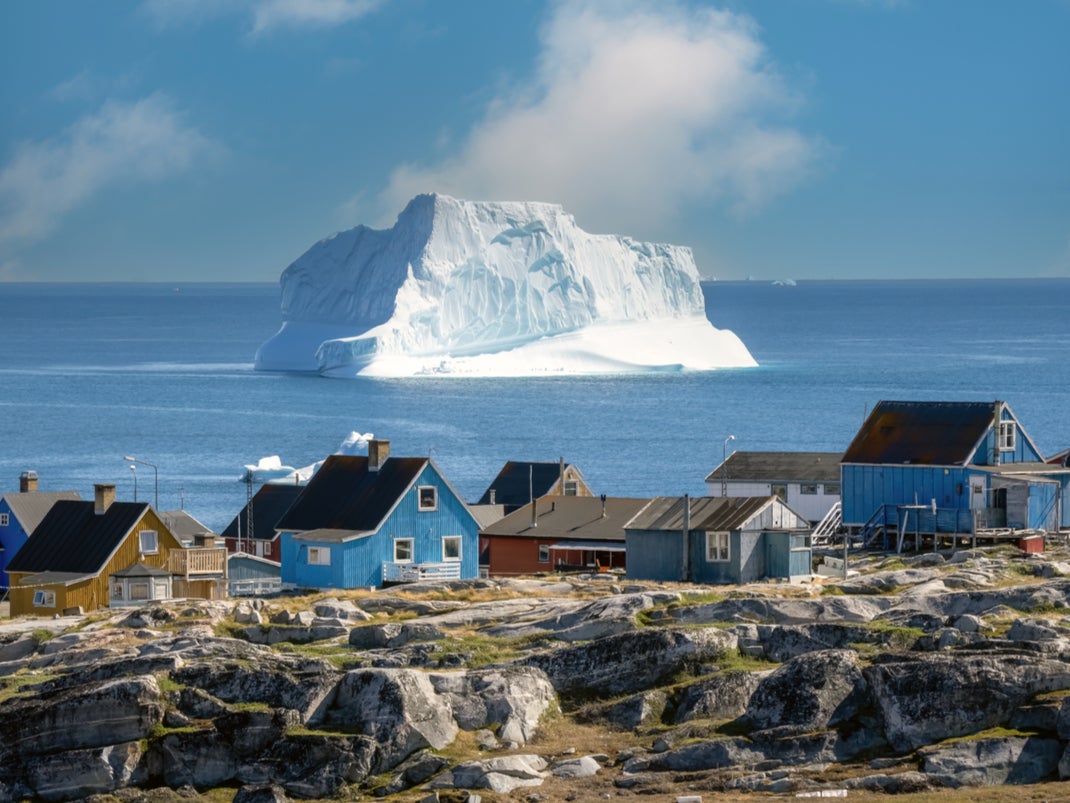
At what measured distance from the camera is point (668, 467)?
12262cm

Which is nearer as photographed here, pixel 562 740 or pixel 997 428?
pixel 562 740

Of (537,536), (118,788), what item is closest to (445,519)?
(537,536)

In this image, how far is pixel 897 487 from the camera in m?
53.6

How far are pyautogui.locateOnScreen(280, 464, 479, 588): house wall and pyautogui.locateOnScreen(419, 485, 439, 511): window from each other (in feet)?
0.36

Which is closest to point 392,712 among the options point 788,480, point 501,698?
point 501,698

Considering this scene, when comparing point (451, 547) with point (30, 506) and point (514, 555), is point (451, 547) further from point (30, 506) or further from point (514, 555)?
point (30, 506)

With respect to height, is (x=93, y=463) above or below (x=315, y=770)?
above

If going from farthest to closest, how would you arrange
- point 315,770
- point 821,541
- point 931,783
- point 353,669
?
point 821,541, point 353,669, point 315,770, point 931,783

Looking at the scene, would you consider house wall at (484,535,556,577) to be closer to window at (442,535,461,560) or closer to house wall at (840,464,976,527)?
window at (442,535,461,560)

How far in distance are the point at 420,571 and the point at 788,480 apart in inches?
573

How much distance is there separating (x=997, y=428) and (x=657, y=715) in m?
29.1

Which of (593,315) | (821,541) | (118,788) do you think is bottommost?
(118,788)

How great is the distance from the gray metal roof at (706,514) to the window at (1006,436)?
11.1m

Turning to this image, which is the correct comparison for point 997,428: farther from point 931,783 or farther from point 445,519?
point 931,783
